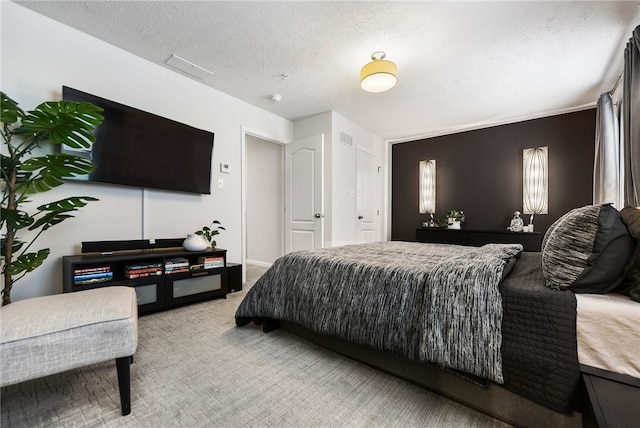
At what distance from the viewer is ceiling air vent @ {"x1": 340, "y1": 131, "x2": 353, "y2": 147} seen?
4082 mm

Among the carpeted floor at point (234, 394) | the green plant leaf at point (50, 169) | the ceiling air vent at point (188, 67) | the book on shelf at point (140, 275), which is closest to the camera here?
the carpeted floor at point (234, 394)

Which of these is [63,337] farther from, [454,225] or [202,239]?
[454,225]

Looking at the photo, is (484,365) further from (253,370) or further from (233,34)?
(233,34)

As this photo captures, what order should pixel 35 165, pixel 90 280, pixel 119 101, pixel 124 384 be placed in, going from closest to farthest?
pixel 124 384 < pixel 35 165 < pixel 90 280 < pixel 119 101

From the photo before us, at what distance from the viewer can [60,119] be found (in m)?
1.73

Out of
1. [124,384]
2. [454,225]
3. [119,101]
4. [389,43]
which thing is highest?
[389,43]

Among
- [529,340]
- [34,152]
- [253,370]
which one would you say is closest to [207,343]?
[253,370]

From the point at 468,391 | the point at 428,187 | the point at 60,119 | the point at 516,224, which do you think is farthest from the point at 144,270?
the point at 516,224

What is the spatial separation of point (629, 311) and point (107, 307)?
81.2 inches

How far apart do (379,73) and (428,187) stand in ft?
9.66

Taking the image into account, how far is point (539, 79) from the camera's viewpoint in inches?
113

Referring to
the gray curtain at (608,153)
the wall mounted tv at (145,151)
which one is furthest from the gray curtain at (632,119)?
the wall mounted tv at (145,151)

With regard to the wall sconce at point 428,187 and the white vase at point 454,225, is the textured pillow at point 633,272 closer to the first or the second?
the white vase at point 454,225

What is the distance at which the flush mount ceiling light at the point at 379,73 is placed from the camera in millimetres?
2312
